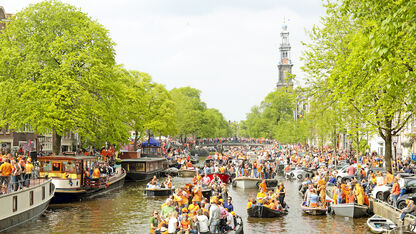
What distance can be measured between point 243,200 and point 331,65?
11702 millimetres

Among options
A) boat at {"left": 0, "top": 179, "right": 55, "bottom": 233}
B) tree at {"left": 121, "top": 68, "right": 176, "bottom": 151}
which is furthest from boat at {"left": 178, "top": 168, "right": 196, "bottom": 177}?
boat at {"left": 0, "top": 179, "right": 55, "bottom": 233}

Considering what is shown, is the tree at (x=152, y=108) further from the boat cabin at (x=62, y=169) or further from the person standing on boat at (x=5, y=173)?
the person standing on boat at (x=5, y=173)

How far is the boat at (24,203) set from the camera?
23.5 meters

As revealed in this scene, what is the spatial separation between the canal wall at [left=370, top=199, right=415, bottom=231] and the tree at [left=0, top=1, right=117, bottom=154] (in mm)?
21219

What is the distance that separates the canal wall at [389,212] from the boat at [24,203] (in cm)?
1767

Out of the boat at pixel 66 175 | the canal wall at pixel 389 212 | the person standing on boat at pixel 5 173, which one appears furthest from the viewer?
the boat at pixel 66 175

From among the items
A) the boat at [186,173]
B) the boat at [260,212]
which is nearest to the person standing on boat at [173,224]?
the boat at [260,212]

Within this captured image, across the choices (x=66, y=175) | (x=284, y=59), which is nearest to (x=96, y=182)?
(x=66, y=175)

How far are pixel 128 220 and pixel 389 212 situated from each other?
1399 centimetres

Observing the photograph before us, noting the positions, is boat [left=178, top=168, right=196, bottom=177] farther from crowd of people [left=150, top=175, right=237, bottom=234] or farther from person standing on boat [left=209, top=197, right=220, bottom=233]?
person standing on boat [left=209, top=197, right=220, bottom=233]

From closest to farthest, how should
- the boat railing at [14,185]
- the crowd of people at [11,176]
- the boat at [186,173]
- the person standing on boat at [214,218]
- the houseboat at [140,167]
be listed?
the person standing on boat at [214,218] → the boat railing at [14,185] → the crowd of people at [11,176] → the houseboat at [140,167] → the boat at [186,173]

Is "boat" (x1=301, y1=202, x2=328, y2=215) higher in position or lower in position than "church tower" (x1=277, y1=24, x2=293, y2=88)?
lower

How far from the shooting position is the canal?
25.3 metres

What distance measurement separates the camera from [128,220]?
28156 mm
